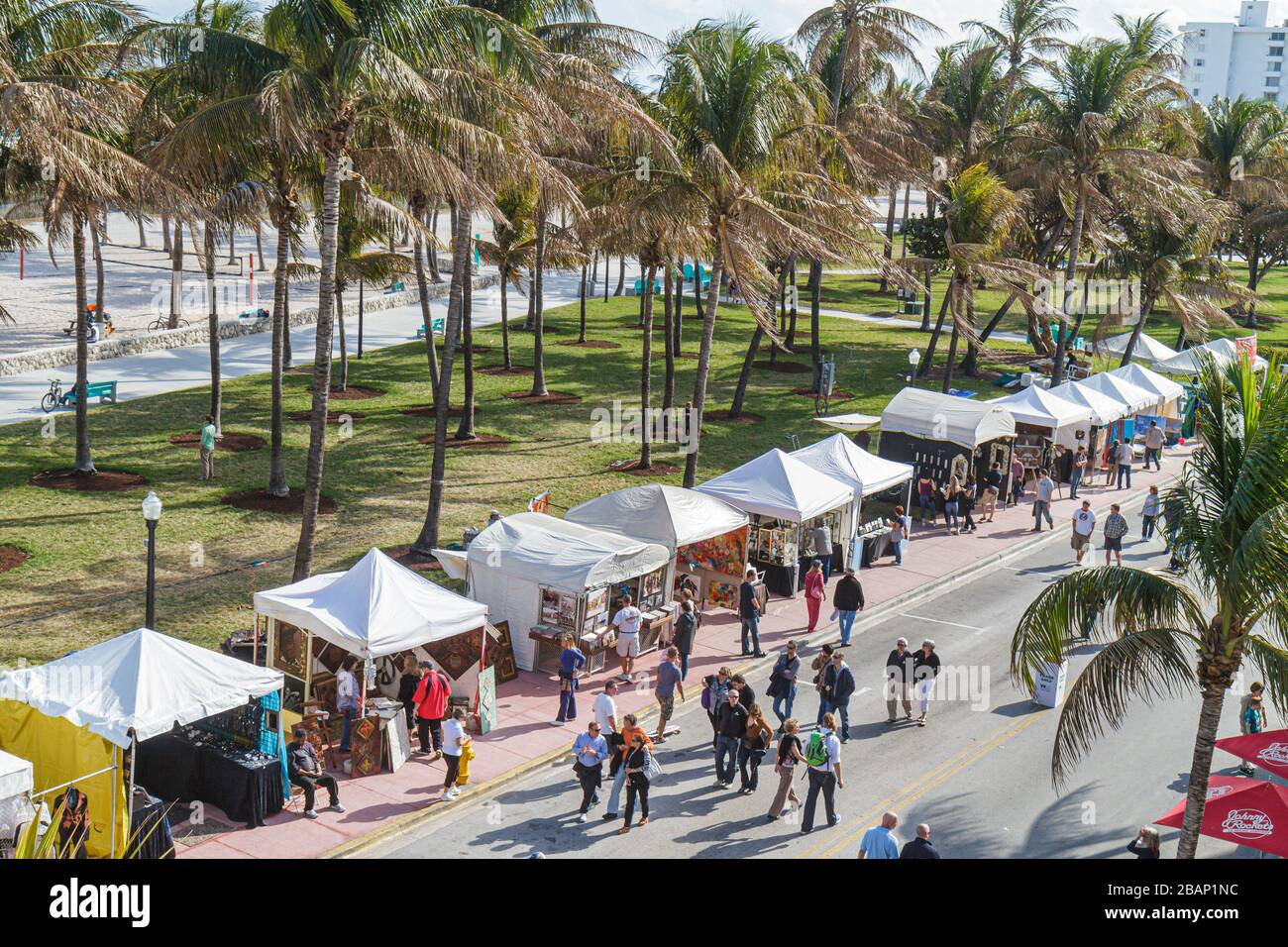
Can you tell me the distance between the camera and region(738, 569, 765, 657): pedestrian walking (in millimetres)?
22125

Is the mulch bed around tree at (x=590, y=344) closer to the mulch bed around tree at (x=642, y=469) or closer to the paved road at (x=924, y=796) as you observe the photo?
the mulch bed around tree at (x=642, y=469)

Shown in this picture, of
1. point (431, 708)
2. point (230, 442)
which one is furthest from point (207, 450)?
point (431, 708)

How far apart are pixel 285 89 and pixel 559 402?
23.6 metres

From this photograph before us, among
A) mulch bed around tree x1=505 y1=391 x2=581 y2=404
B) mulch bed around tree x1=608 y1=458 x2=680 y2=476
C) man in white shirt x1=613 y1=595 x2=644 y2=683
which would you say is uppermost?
mulch bed around tree x1=505 y1=391 x2=581 y2=404

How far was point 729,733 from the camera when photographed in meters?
17.2

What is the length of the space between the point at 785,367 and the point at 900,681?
3248cm

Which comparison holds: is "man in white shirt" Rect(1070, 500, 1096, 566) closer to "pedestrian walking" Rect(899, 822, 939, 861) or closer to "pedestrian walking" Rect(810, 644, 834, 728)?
"pedestrian walking" Rect(810, 644, 834, 728)

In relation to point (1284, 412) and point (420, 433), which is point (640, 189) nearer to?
point (420, 433)

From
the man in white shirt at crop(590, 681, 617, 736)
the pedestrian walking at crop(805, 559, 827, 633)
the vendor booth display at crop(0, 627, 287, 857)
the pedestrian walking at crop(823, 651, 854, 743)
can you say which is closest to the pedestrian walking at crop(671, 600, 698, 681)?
the pedestrian walking at crop(823, 651, 854, 743)

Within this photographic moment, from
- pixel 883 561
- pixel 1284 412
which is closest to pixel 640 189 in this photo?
pixel 883 561

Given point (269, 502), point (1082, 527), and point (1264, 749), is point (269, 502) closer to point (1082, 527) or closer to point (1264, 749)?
point (1082, 527)

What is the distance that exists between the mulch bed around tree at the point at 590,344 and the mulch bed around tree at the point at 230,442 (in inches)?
820

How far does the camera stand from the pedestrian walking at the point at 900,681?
1953 centimetres

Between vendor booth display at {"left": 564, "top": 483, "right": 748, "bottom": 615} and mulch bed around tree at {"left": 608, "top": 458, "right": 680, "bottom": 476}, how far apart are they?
8.62 meters
